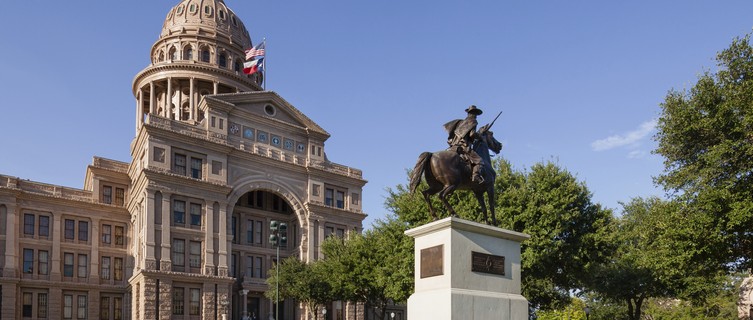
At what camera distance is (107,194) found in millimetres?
60719

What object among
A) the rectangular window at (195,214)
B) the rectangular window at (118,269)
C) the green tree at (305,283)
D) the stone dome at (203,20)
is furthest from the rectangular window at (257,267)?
the stone dome at (203,20)

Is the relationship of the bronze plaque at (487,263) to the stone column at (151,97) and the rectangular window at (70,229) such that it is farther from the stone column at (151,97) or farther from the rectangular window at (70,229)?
the stone column at (151,97)

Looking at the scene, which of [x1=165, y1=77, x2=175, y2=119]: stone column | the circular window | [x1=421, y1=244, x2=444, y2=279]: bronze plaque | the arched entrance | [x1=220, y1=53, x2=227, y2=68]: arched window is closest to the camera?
[x1=421, y1=244, x2=444, y2=279]: bronze plaque

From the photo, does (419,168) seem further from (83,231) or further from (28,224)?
(83,231)

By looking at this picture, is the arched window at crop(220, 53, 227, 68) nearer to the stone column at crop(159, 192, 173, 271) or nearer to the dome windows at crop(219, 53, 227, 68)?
the dome windows at crop(219, 53, 227, 68)

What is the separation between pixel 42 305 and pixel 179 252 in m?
13.2

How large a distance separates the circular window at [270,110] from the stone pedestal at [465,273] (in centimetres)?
5093

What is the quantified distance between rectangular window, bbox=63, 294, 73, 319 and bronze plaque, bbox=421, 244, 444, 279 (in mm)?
51598

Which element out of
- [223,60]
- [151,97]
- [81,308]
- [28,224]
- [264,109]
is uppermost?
[223,60]

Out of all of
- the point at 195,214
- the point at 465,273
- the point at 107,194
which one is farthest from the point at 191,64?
the point at 465,273

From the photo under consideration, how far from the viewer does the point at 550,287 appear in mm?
41688

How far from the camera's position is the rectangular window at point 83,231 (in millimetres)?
58188

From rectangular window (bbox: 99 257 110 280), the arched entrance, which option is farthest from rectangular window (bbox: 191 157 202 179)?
rectangular window (bbox: 99 257 110 280)

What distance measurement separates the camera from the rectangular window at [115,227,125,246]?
196 feet
